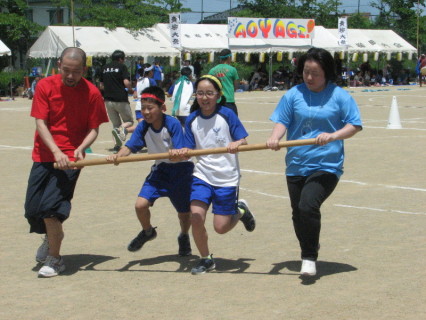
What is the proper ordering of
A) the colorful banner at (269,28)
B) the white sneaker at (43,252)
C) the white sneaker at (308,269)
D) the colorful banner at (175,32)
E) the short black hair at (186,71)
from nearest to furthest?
the white sneaker at (308,269) → the white sneaker at (43,252) → the short black hair at (186,71) → the colorful banner at (175,32) → the colorful banner at (269,28)

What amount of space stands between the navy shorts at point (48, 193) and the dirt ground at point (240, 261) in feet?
1.63

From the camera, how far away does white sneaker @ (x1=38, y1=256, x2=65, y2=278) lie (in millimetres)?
6020

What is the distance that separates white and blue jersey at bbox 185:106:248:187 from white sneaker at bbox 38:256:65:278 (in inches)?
49.9

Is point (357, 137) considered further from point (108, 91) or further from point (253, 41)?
point (253, 41)

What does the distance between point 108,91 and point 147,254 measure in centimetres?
827

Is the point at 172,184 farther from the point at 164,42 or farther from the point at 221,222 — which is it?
the point at 164,42

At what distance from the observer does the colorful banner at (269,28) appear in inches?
1591

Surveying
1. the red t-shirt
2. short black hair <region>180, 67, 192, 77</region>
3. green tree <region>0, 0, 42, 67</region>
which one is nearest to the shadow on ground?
the red t-shirt

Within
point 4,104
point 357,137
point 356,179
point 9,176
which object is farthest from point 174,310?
point 4,104

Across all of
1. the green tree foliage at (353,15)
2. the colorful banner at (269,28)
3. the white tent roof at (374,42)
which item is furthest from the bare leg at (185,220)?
the green tree foliage at (353,15)

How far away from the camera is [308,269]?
5.64 meters

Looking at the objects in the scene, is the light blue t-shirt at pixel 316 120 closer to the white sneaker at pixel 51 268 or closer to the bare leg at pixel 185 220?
the bare leg at pixel 185 220

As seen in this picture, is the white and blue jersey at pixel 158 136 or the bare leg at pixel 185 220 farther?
the bare leg at pixel 185 220

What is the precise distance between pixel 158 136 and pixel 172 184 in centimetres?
40
